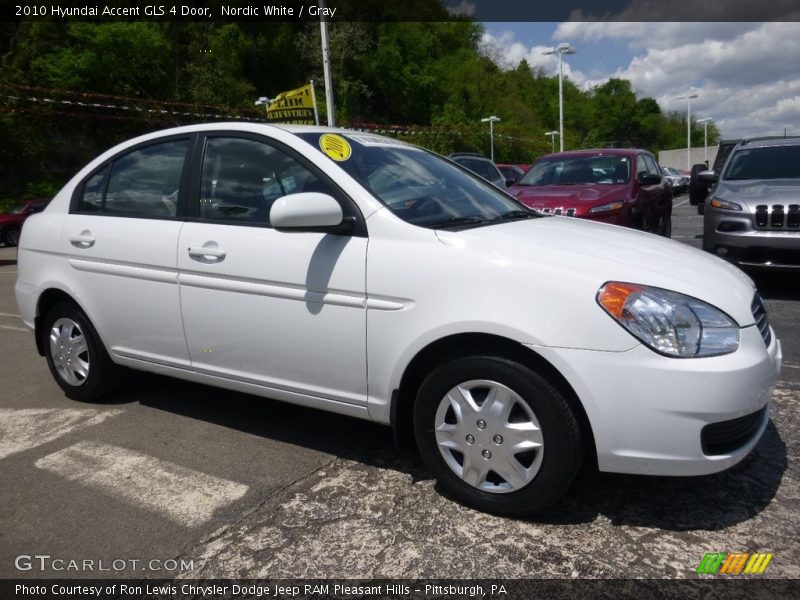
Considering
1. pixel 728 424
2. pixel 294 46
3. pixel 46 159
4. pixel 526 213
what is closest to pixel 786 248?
pixel 526 213

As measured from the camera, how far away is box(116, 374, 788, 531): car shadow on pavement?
107 inches

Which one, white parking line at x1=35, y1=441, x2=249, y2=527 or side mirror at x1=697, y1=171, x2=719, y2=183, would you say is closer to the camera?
white parking line at x1=35, y1=441, x2=249, y2=527

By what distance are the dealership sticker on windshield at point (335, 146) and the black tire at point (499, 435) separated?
1.18 meters

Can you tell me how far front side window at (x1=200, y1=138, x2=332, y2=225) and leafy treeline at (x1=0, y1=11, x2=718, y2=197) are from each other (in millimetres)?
19790

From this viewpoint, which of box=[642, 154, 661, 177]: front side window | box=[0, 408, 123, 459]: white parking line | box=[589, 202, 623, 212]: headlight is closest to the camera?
box=[0, 408, 123, 459]: white parking line

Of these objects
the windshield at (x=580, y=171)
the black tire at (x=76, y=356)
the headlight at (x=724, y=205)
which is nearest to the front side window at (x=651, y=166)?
the windshield at (x=580, y=171)

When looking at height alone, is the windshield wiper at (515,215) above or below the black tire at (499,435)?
above

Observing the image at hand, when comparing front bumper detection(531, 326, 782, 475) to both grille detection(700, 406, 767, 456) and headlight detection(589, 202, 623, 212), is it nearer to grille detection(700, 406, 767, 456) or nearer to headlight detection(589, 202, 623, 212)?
grille detection(700, 406, 767, 456)

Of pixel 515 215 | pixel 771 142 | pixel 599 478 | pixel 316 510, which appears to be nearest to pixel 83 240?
pixel 316 510

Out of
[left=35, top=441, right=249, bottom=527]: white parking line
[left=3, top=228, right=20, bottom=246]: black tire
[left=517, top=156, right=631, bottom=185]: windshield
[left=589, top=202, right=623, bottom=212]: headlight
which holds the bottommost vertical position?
[left=35, top=441, right=249, bottom=527]: white parking line

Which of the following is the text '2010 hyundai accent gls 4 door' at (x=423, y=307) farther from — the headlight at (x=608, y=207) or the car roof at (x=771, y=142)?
the car roof at (x=771, y=142)

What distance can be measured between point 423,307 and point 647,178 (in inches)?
240

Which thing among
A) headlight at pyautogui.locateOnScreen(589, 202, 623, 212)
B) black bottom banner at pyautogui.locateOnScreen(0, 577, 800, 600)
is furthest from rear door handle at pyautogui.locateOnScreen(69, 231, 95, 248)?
headlight at pyautogui.locateOnScreen(589, 202, 623, 212)

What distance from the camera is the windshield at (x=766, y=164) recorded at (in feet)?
23.2
